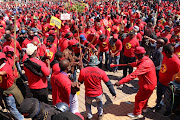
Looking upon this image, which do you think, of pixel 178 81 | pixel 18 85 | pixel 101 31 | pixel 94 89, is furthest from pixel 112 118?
pixel 101 31

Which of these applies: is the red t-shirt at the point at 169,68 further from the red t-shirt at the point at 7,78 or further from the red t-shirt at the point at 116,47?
the red t-shirt at the point at 7,78

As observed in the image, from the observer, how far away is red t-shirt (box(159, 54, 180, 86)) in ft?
12.9

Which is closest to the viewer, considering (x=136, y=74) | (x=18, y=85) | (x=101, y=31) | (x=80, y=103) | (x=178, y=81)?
(x=178, y=81)

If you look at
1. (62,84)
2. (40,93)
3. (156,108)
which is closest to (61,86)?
(62,84)

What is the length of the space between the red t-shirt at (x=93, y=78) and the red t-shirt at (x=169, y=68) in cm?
170

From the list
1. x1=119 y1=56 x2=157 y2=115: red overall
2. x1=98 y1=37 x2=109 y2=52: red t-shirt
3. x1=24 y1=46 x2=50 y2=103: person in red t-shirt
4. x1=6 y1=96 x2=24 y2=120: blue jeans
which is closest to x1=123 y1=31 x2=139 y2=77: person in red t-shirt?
x1=98 y1=37 x2=109 y2=52: red t-shirt

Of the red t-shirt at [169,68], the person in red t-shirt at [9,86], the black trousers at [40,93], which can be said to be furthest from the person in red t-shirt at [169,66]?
the person in red t-shirt at [9,86]

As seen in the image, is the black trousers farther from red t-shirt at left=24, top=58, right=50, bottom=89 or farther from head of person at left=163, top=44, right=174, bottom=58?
head of person at left=163, top=44, right=174, bottom=58

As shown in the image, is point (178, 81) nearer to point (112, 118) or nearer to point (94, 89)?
point (94, 89)

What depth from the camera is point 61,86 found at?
10.1ft

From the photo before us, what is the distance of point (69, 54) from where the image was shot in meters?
5.16

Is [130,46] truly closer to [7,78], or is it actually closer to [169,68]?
[169,68]

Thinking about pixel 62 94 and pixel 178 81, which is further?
pixel 62 94

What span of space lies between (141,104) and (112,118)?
37.0 inches
